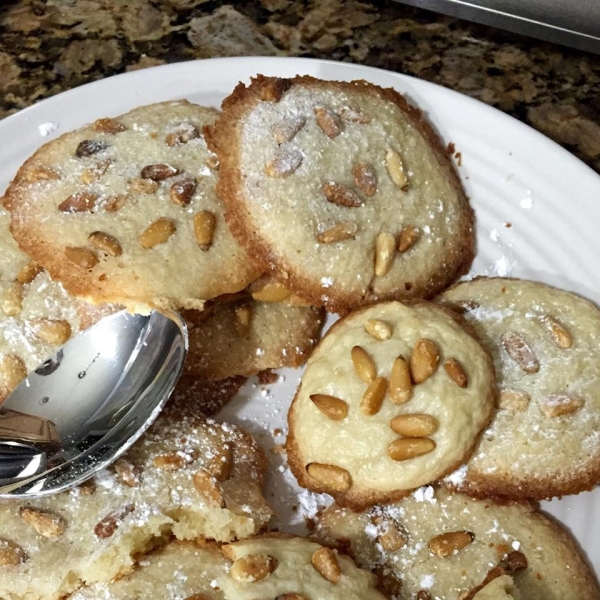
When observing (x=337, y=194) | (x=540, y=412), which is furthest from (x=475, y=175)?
(x=540, y=412)

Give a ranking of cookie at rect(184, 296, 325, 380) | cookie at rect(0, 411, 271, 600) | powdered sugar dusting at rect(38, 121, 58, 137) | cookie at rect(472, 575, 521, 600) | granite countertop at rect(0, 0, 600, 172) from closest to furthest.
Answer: cookie at rect(472, 575, 521, 600), cookie at rect(0, 411, 271, 600), cookie at rect(184, 296, 325, 380), powdered sugar dusting at rect(38, 121, 58, 137), granite countertop at rect(0, 0, 600, 172)

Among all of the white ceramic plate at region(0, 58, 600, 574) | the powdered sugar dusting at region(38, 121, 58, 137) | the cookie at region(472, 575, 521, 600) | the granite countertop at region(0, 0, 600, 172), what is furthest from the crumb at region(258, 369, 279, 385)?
the granite countertop at region(0, 0, 600, 172)

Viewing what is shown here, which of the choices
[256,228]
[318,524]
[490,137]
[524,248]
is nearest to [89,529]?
[318,524]

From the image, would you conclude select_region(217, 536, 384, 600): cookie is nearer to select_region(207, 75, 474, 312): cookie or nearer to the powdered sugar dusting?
select_region(207, 75, 474, 312): cookie

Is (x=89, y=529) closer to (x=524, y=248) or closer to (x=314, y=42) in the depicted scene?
(x=524, y=248)

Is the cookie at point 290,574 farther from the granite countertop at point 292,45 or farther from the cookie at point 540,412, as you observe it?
the granite countertop at point 292,45

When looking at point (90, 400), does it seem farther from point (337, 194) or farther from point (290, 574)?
point (337, 194)
